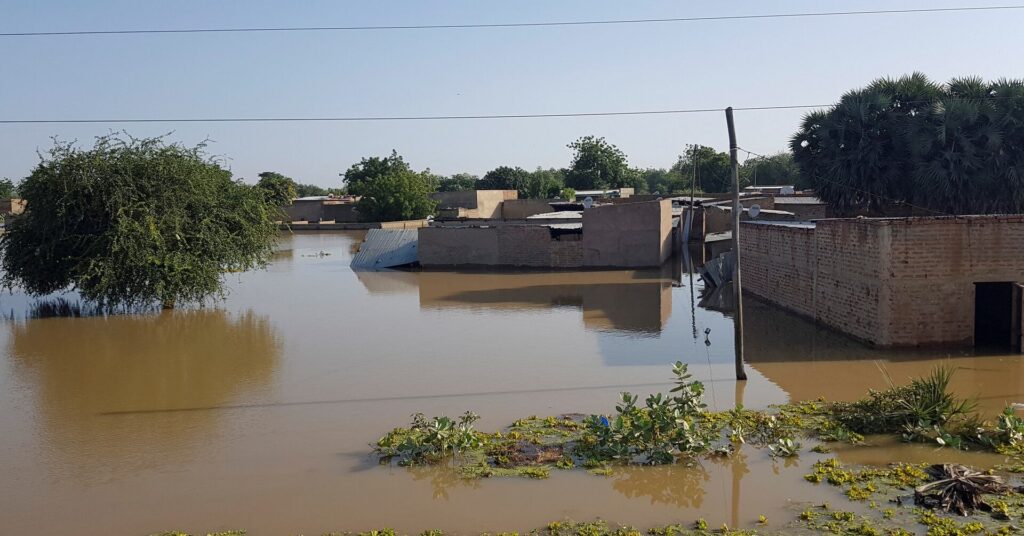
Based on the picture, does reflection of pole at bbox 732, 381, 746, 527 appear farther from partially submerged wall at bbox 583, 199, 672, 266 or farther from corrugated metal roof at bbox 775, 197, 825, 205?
corrugated metal roof at bbox 775, 197, 825, 205

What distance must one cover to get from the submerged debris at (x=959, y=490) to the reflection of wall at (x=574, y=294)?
9.11 meters

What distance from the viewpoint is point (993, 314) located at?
560 inches

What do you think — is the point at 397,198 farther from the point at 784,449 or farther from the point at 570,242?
the point at 784,449

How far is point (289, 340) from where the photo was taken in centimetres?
1686

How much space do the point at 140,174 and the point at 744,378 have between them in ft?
50.0

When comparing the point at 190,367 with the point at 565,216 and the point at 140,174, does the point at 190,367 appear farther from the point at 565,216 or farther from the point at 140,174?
the point at 565,216

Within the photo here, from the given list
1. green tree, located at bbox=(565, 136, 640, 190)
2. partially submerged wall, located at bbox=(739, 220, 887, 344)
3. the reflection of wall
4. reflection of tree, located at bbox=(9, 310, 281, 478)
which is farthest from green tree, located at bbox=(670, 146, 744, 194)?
reflection of tree, located at bbox=(9, 310, 281, 478)

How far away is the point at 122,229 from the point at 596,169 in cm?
5513

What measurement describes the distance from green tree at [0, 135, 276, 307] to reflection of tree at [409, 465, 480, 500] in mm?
12839

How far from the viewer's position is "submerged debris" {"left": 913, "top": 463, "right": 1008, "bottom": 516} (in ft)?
23.4

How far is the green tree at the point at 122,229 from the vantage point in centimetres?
1923

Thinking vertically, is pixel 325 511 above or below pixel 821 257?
below

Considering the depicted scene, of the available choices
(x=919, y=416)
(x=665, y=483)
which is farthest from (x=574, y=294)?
(x=665, y=483)

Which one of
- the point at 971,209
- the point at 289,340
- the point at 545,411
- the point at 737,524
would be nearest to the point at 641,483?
the point at 737,524
